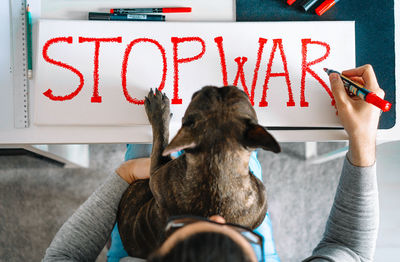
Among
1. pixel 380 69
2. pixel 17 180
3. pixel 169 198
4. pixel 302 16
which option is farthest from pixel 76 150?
pixel 380 69

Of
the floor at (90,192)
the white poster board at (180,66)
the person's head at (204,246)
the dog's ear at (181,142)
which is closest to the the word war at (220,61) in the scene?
the white poster board at (180,66)

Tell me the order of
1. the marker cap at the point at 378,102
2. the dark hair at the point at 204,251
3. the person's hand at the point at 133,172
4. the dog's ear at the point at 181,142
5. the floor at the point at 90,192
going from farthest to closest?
1. the floor at the point at 90,192
2. the person's hand at the point at 133,172
3. the marker cap at the point at 378,102
4. the dog's ear at the point at 181,142
5. the dark hair at the point at 204,251

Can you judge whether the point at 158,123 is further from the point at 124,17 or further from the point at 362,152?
the point at 362,152

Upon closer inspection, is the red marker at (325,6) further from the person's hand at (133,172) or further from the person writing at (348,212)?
the person's hand at (133,172)

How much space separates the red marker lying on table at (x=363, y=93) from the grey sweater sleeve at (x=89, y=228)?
0.70 m

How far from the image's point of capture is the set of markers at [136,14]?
37.5 inches

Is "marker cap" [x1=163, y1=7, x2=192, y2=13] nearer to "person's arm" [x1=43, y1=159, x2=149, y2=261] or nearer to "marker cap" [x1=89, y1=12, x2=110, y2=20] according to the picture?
"marker cap" [x1=89, y1=12, x2=110, y2=20]

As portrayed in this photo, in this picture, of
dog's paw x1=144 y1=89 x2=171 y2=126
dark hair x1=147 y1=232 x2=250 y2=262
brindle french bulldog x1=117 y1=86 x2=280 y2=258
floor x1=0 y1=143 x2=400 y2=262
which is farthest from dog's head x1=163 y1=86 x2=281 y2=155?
floor x1=0 y1=143 x2=400 y2=262

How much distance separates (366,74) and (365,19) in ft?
0.68

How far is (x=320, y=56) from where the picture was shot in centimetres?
96

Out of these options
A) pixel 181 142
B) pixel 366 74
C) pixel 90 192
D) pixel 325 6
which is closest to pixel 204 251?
pixel 181 142

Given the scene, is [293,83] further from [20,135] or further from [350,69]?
[20,135]

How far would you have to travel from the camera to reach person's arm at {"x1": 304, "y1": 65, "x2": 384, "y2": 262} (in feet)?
2.83

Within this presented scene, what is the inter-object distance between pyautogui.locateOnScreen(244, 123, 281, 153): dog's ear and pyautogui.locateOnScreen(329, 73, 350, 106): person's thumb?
1.09 feet
